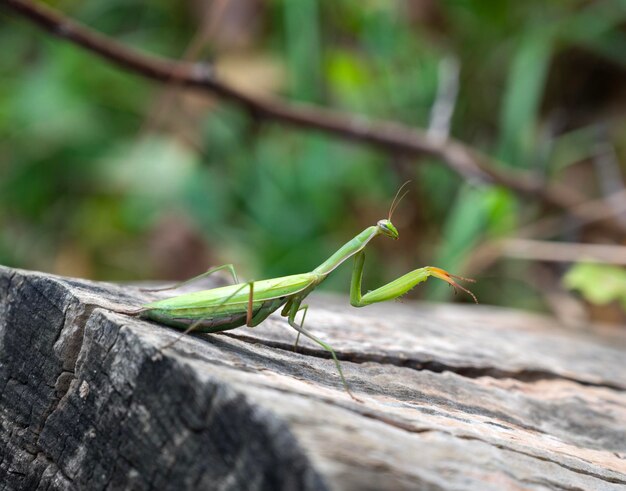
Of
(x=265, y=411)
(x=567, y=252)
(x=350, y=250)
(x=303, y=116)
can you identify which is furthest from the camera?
(x=303, y=116)

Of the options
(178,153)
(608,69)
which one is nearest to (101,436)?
(178,153)

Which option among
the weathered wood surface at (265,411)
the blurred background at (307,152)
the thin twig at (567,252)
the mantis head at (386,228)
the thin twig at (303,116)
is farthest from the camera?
the blurred background at (307,152)

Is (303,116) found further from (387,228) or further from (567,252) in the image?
(387,228)

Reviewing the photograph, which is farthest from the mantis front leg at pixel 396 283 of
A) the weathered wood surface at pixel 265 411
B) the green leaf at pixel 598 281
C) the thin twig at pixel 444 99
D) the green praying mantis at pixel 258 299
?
the thin twig at pixel 444 99

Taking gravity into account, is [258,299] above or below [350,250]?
below

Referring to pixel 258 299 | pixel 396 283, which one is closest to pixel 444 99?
pixel 396 283

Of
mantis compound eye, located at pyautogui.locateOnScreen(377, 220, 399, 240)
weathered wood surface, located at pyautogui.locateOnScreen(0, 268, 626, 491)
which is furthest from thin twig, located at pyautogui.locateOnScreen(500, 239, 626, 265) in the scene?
mantis compound eye, located at pyautogui.locateOnScreen(377, 220, 399, 240)

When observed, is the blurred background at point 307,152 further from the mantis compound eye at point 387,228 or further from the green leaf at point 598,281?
the mantis compound eye at point 387,228
